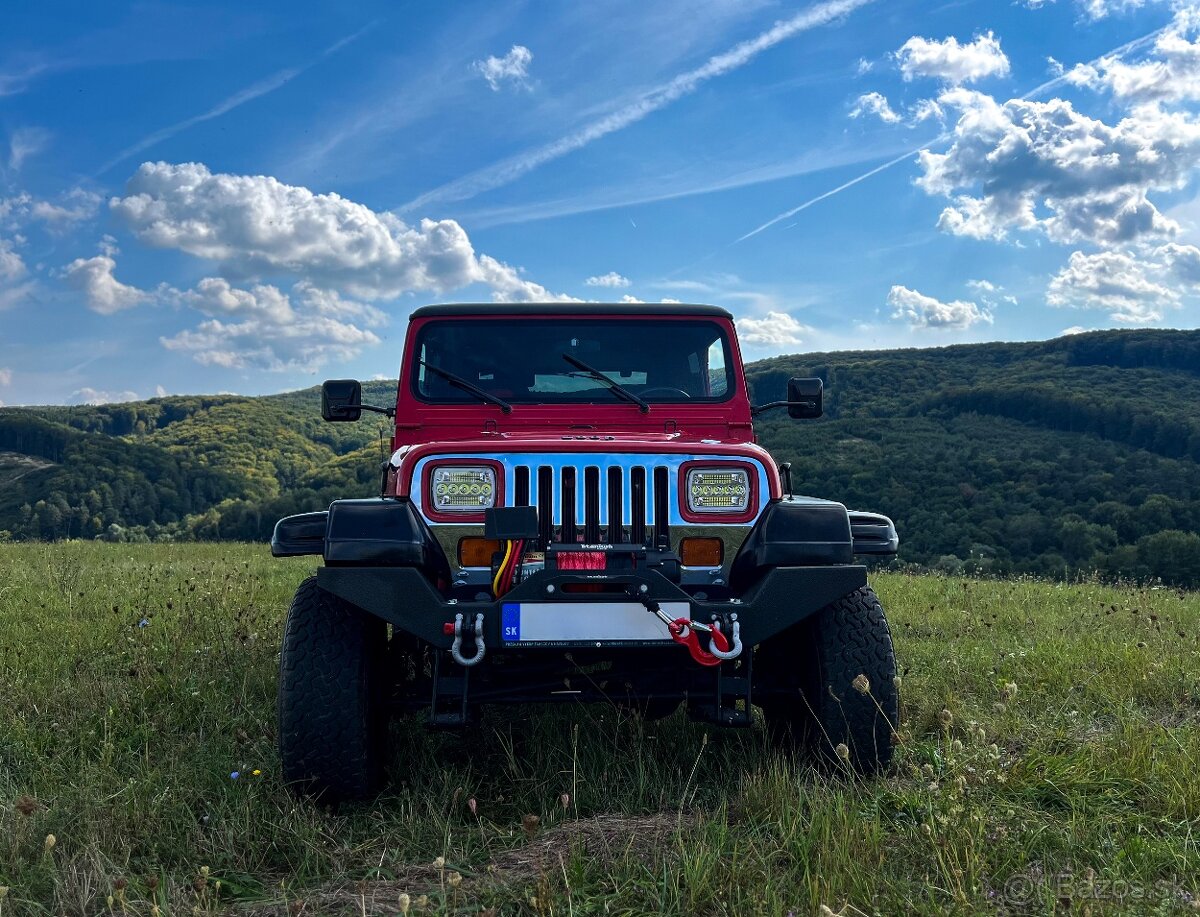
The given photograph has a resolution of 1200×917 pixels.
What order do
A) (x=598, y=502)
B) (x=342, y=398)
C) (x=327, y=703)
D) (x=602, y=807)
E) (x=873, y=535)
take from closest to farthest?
(x=327, y=703) → (x=602, y=807) → (x=598, y=502) → (x=873, y=535) → (x=342, y=398)

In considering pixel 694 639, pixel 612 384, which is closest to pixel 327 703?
pixel 694 639

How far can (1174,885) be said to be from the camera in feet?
7.29

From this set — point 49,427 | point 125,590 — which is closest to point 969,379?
point 125,590

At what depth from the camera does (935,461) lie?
34.8 meters

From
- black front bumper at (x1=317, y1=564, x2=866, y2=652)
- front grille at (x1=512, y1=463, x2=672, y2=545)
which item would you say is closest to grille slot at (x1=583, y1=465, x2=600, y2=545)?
front grille at (x1=512, y1=463, x2=672, y2=545)

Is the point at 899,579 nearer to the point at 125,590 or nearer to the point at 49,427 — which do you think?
the point at 125,590

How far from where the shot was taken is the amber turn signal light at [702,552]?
3.14 metres

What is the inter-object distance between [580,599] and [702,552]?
0.61 m

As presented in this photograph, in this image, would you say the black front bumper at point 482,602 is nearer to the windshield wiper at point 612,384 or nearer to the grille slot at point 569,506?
the grille slot at point 569,506

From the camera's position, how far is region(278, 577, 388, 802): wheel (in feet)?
9.29

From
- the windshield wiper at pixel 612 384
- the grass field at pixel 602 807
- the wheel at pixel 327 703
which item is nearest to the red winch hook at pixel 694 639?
the grass field at pixel 602 807

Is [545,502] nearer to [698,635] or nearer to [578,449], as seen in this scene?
[578,449]

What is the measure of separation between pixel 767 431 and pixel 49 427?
80.0 metres

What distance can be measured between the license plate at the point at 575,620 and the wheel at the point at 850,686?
64 centimetres
